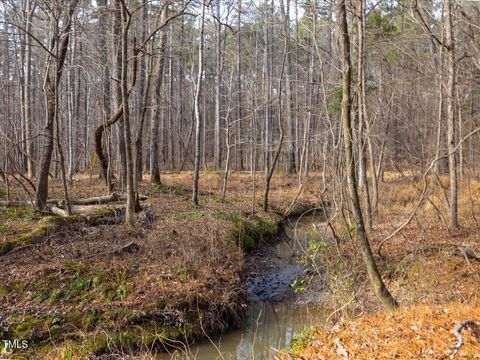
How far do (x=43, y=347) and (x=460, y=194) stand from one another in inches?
576

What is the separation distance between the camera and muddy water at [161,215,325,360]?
6379mm

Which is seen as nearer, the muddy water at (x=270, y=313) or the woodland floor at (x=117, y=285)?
the woodland floor at (x=117, y=285)

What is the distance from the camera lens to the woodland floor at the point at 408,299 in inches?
158

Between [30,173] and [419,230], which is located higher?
[30,173]

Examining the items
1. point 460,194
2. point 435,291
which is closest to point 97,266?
point 435,291

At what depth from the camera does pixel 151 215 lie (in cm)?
1047

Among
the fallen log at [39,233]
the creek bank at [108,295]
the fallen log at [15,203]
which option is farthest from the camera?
the fallen log at [15,203]

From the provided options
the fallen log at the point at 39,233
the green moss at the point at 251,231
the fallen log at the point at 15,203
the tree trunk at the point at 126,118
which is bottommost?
the green moss at the point at 251,231

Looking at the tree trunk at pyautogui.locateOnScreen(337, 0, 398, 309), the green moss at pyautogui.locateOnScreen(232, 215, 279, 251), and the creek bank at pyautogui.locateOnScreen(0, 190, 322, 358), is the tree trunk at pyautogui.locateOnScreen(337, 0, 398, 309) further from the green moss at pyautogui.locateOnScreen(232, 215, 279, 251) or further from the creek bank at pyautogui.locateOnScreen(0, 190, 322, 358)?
the green moss at pyautogui.locateOnScreen(232, 215, 279, 251)

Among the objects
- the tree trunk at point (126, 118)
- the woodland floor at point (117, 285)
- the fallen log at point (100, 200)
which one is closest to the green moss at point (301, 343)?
the woodland floor at point (117, 285)

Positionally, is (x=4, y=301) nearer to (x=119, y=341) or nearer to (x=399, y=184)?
(x=119, y=341)

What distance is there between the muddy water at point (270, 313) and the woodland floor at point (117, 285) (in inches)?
13.3

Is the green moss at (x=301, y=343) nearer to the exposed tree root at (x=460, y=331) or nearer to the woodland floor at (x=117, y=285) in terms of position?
the exposed tree root at (x=460, y=331)

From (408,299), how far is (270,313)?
2.68m
